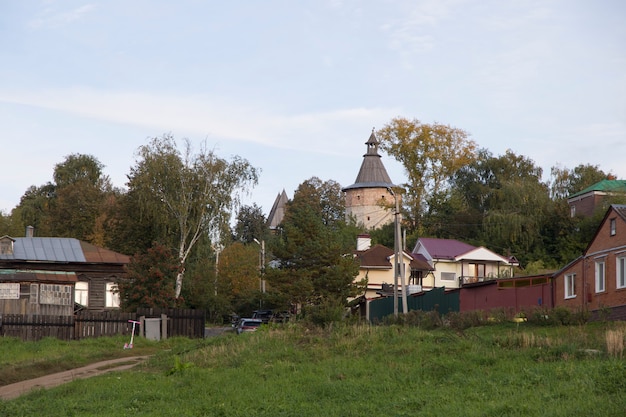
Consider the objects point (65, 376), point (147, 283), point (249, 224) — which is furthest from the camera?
point (249, 224)

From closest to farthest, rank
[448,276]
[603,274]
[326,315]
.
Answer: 1. [326,315]
2. [603,274]
3. [448,276]

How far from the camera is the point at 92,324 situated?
3834 centimetres

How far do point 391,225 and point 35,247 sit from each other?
145ft

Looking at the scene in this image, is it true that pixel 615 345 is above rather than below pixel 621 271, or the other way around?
below

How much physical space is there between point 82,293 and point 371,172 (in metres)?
68.1

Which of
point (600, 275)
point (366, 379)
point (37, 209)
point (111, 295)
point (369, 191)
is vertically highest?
point (369, 191)

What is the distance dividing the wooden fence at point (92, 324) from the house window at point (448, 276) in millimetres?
32045

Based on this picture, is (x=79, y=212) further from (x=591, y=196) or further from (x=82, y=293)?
(x=591, y=196)

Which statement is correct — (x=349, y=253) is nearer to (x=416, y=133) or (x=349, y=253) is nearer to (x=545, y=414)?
(x=416, y=133)

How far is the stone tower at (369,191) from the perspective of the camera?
348 ft

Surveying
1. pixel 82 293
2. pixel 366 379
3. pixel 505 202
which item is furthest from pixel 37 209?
pixel 366 379

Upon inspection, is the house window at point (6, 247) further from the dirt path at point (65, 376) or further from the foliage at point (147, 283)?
the dirt path at point (65, 376)

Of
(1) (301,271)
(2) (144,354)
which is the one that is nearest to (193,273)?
(1) (301,271)

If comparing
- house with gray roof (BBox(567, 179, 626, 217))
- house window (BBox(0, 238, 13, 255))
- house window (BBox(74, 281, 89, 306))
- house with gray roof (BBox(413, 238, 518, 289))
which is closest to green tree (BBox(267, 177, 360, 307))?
house window (BBox(74, 281, 89, 306))
